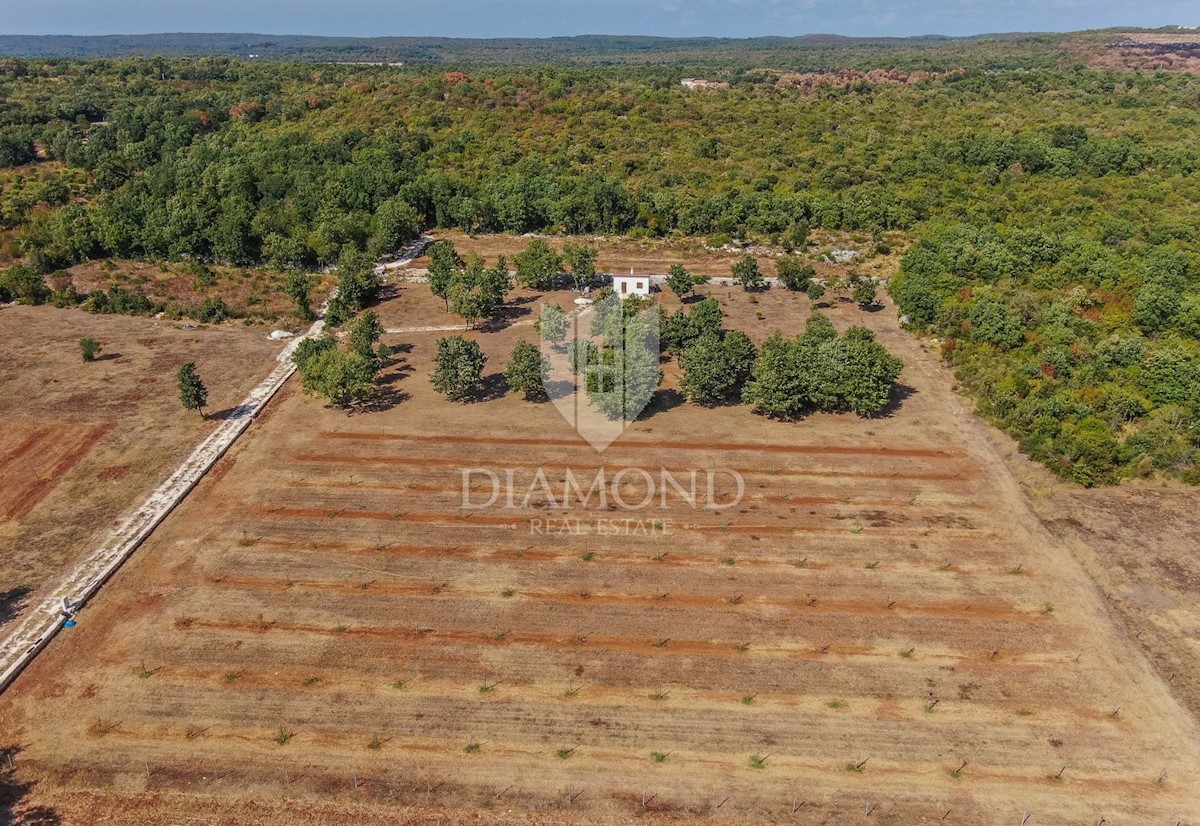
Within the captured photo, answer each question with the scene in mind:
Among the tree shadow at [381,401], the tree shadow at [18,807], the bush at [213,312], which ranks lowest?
the tree shadow at [18,807]

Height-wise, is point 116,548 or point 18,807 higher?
point 116,548

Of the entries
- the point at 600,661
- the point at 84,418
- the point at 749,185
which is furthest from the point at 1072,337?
the point at 84,418

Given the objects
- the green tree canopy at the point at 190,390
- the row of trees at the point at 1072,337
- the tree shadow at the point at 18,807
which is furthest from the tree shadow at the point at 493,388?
the row of trees at the point at 1072,337

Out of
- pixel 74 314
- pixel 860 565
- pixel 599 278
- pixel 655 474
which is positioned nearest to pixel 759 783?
pixel 860 565

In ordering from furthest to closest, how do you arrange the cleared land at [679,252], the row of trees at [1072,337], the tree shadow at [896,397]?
the cleared land at [679,252], the tree shadow at [896,397], the row of trees at [1072,337]

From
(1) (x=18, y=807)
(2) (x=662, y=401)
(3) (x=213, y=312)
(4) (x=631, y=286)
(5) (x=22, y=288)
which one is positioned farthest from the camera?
(4) (x=631, y=286)

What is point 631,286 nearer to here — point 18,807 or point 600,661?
point 600,661

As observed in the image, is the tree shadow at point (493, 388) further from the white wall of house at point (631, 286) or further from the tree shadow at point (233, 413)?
the white wall of house at point (631, 286)
